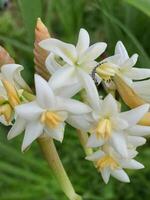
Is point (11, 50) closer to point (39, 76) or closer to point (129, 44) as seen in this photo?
point (129, 44)

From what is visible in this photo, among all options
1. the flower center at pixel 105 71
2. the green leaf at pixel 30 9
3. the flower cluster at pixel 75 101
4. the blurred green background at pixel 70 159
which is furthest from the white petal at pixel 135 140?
the blurred green background at pixel 70 159

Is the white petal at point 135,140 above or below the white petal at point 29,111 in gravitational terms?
below

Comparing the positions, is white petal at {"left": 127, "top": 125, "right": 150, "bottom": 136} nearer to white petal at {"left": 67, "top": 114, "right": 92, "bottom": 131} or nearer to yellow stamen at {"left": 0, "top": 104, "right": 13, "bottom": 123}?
white petal at {"left": 67, "top": 114, "right": 92, "bottom": 131}

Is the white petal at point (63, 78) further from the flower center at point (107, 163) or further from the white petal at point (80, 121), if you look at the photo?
the flower center at point (107, 163)

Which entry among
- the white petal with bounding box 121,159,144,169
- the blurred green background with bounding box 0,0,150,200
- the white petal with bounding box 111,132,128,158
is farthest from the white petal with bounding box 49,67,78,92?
the blurred green background with bounding box 0,0,150,200

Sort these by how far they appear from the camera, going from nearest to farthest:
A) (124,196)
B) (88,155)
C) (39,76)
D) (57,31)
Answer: (39,76) → (88,155) → (124,196) → (57,31)

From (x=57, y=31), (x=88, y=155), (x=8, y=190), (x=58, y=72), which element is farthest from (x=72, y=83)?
(x=57, y=31)

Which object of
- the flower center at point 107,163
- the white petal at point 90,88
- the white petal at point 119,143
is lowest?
the flower center at point 107,163
